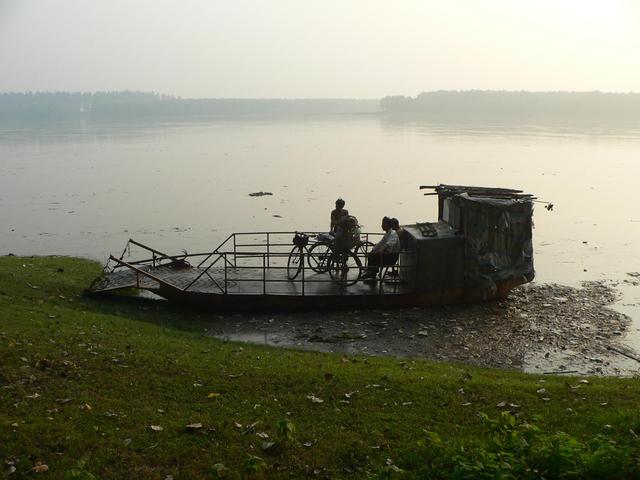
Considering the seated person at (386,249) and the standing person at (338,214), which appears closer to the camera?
the seated person at (386,249)

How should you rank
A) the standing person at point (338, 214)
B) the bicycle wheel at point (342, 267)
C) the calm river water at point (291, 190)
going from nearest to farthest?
1. the bicycle wheel at point (342, 267)
2. the standing person at point (338, 214)
3. the calm river water at point (291, 190)

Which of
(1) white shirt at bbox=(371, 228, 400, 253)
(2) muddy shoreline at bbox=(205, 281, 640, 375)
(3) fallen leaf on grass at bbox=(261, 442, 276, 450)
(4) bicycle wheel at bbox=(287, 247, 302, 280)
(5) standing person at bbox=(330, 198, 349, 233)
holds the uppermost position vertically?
(5) standing person at bbox=(330, 198, 349, 233)

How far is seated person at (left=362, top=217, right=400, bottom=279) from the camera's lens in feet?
54.3

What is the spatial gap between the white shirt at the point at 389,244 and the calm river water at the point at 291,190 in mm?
6265

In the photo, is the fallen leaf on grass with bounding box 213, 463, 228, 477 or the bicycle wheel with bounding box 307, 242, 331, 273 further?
the bicycle wheel with bounding box 307, 242, 331, 273

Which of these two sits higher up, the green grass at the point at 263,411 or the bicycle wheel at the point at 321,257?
the bicycle wheel at the point at 321,257

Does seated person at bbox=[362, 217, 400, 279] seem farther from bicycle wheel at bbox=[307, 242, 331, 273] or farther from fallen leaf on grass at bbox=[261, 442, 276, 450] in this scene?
fallen leaf on grass at bbox=[261, 442, 276, 450]

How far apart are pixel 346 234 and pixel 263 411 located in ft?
28.2

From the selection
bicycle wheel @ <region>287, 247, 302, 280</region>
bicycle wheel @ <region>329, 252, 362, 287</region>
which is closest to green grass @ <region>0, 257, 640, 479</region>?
bicycle wheel @ <region>329, 252, 362, 287</region>

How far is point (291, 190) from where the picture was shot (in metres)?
43.0

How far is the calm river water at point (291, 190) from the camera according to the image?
28.0 meters

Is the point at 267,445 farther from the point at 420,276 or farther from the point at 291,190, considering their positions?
the point at 291,190

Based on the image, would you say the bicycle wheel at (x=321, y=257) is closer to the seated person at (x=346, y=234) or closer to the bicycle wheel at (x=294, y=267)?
the bicycle wheel at (x=294, y=267)

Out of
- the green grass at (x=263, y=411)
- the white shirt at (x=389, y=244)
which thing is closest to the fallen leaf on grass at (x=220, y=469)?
the green grass at (x=263, y=411)
